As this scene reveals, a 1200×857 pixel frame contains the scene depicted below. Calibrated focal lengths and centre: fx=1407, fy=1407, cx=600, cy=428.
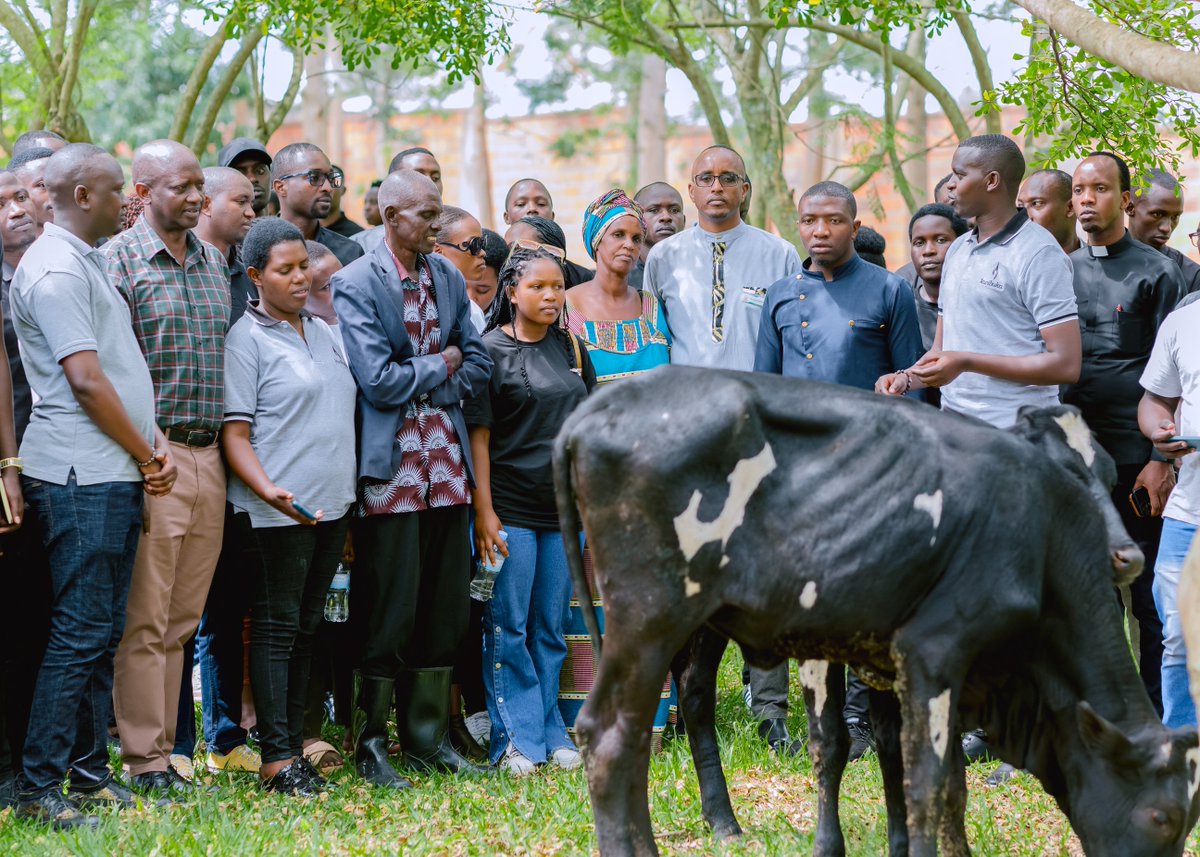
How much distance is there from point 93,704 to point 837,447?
355cm

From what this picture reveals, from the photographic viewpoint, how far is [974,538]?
4969 millimetres

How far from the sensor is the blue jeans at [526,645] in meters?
7.39

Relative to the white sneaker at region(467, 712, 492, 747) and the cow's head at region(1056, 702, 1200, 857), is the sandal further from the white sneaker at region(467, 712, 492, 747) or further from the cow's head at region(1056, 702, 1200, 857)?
the cow's head at region(1056, 702, 1200, 857)

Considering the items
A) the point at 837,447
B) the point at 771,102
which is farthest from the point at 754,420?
the point at 771,102

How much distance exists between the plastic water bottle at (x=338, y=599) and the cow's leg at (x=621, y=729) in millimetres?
2347

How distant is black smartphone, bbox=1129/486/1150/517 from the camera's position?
7.59 m

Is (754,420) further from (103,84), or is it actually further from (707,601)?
(103,84)

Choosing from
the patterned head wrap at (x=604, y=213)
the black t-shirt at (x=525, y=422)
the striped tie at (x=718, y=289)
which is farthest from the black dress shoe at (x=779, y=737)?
the patterned head wrap at (x=604, y=213)

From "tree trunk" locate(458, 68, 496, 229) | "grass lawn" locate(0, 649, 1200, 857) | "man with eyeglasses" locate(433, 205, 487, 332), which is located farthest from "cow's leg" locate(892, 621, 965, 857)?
"tree trunk" locate(458, 68, 496, 229)

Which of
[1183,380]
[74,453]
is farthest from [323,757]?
[1183,380]

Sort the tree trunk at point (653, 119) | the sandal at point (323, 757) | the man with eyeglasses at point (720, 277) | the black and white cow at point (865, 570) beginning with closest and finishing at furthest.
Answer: the black and white cow at point (865, 570)
the sandal at point (323, 757)
the man with eyeglasses at point (720, 277)
the tree trunk at point (653, 119)

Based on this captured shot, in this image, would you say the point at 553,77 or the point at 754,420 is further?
the point at 553,77

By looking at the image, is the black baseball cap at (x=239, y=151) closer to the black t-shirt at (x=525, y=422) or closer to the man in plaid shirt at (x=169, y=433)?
the man in plaid shirt at (x=169, y=433)

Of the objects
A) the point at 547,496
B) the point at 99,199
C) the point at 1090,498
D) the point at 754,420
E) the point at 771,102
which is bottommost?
the point at 547,496
